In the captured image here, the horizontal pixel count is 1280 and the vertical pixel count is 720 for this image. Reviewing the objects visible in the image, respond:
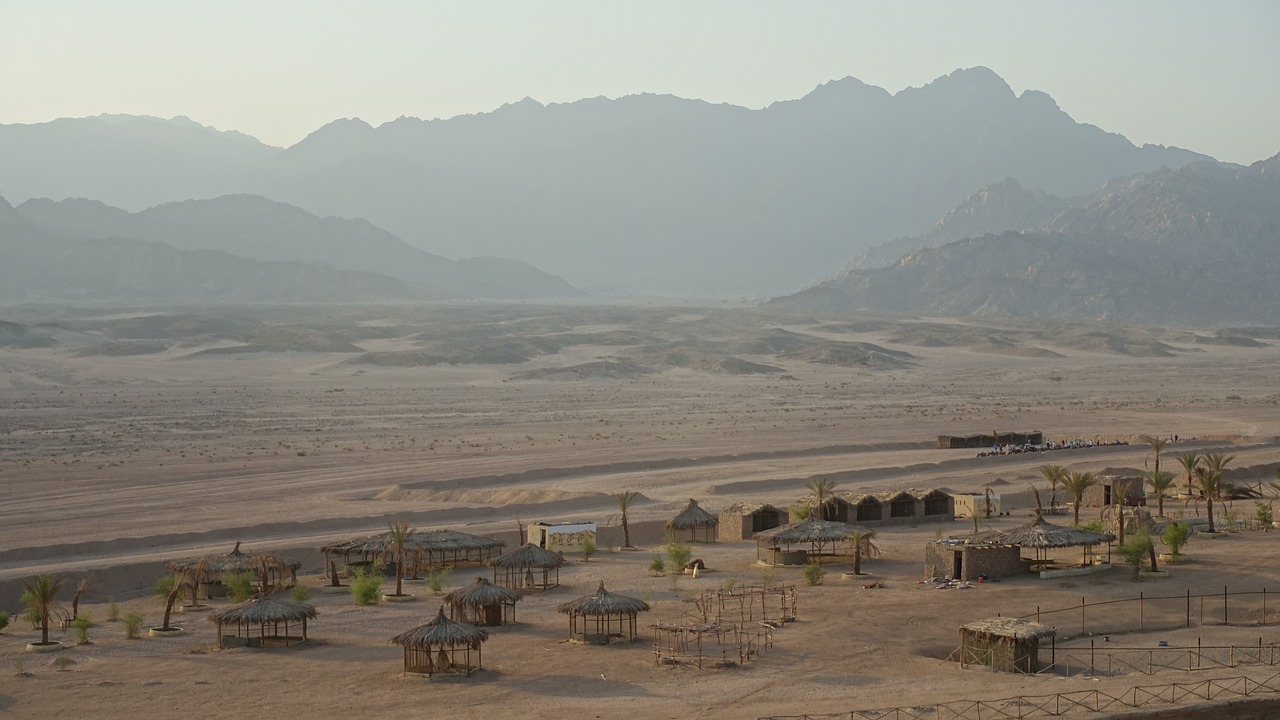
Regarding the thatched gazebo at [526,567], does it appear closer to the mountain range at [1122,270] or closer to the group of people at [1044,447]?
the group of people at [1044,447]

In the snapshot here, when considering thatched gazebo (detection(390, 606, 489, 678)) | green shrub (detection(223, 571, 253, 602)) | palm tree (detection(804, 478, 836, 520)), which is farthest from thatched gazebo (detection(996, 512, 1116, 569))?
green shrub (detection(223, 571, 253, 602))

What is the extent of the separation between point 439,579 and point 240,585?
14.5 ft

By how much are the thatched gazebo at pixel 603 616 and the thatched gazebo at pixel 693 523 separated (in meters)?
10.6

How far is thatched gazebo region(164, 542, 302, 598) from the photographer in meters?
31.0

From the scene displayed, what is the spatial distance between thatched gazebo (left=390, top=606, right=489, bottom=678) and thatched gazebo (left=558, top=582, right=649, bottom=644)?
2333mm

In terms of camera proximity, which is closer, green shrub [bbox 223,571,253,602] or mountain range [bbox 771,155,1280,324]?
green shrub [bbox 223,571,253,602]

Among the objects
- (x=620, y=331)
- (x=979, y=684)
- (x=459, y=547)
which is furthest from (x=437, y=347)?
(x=979, y=684)

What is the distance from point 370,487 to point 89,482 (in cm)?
942

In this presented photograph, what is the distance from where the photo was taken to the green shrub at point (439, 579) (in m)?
31.2

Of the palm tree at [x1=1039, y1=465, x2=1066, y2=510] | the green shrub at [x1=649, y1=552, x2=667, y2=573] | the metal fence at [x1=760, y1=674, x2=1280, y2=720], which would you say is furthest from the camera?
the palm tree at [x1=1039, y1=465, x2=1066, y2=510]

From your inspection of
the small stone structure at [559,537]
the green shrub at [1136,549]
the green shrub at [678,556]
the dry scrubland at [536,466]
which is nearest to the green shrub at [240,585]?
the dry scrubland at [536,466]

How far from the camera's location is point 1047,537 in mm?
31109

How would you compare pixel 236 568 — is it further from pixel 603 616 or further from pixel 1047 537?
pixel 1047 537

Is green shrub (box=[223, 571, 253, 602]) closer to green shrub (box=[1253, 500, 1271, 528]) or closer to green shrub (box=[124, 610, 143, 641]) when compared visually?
green shrub (box=[124, 610, 143, 641])
